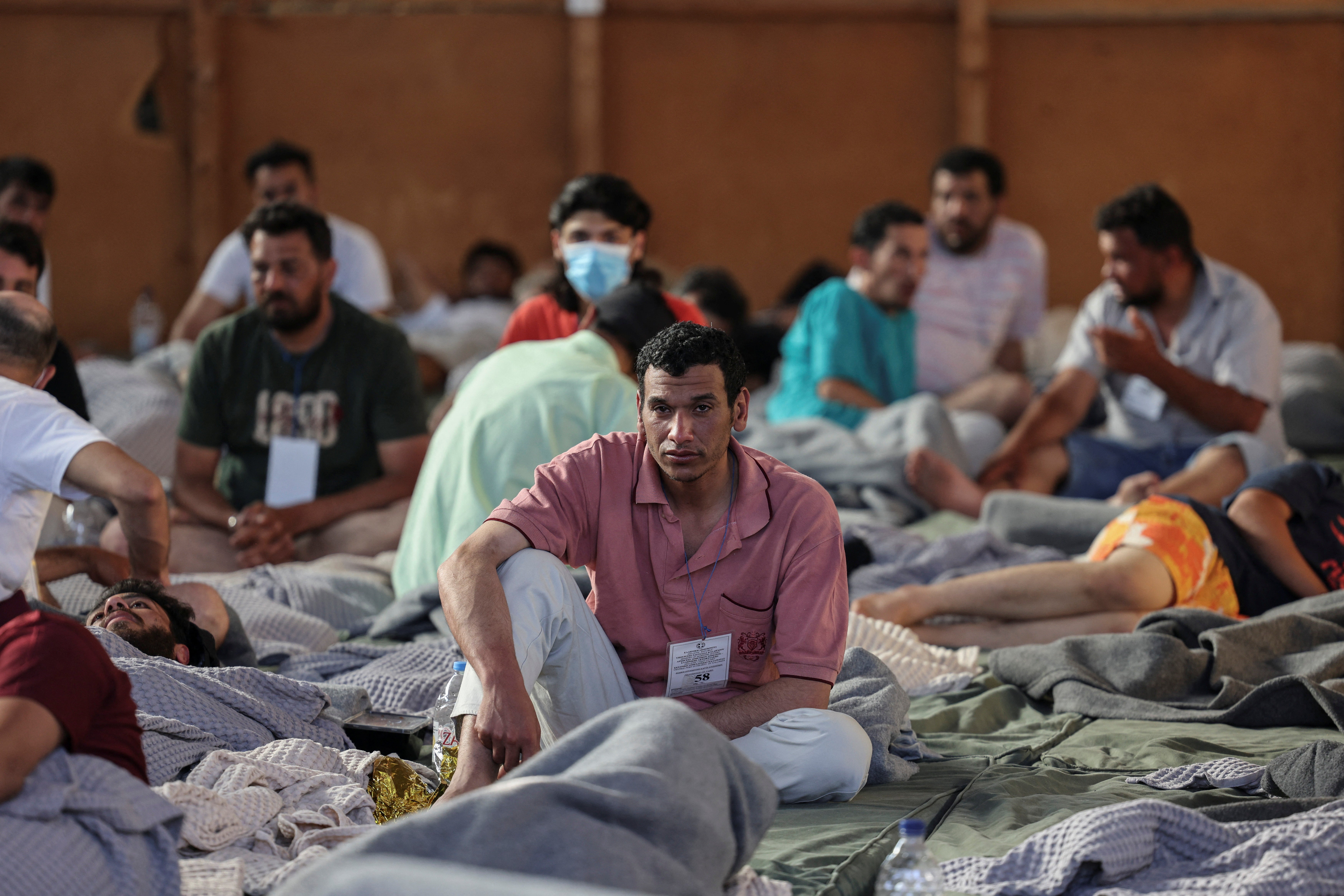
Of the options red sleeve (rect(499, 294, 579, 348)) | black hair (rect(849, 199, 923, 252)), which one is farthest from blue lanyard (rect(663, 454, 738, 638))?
black hair (rect(849, 199, 923, 252))

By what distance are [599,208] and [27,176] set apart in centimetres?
277

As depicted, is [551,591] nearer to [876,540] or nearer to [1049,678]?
[1049,678]

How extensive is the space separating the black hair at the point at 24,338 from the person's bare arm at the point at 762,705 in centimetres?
152

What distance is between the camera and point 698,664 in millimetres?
2424

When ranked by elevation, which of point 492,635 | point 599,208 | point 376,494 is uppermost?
point 599,208

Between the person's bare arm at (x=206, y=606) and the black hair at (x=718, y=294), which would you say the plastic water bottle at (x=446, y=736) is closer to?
the person's bare arm at (x=206, y=606)

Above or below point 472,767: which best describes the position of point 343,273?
above

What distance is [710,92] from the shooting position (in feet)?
25.9

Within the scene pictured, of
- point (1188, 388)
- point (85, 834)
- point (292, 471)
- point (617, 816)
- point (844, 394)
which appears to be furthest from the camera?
point (844, 394)

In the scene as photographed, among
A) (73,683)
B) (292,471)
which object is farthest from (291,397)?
(73,683)

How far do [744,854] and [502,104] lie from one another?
21.7 ft

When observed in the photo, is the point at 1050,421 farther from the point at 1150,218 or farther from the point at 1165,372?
the point at 1150,218

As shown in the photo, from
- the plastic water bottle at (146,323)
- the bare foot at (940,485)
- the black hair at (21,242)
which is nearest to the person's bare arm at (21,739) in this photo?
the black hair at (21,242)

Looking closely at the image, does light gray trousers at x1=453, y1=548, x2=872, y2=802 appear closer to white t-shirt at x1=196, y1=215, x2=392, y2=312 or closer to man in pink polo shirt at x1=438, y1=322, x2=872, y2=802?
man in pink polo shirt at x1=438, y1=322, x2=872, y2=802
